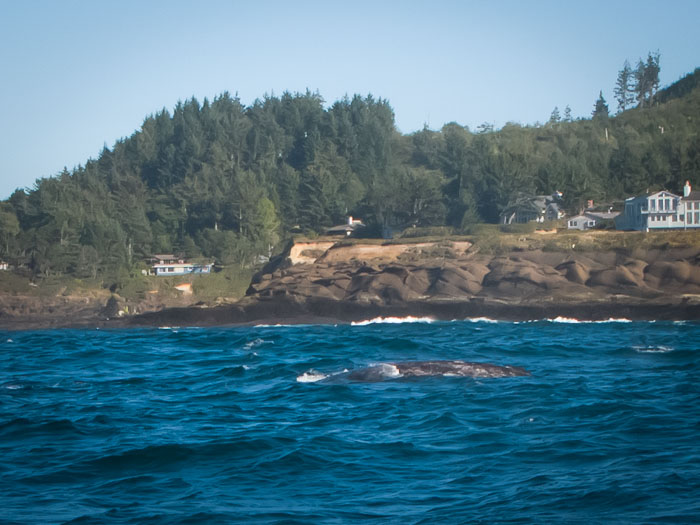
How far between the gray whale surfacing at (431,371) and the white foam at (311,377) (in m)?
1.06

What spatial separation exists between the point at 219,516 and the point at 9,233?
3935 inches

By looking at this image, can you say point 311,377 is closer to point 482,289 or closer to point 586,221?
point 482,289

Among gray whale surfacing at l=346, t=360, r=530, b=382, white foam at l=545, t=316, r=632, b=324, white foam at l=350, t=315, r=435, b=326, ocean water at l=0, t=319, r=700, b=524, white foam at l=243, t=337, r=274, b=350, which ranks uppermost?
gray whale surfacing at l=346, t=360, r=530, b=382

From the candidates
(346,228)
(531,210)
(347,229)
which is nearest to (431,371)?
(531,210)

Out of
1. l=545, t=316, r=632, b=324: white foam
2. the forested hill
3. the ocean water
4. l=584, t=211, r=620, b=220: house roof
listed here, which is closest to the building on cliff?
l=584, t=211, r=620, b=220: house roof

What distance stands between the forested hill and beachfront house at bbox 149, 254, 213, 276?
2751 millimetres

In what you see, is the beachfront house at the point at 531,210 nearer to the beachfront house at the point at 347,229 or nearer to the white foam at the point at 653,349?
the beachfront house at the point at 347,229

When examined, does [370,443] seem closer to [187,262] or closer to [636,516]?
[636,516]

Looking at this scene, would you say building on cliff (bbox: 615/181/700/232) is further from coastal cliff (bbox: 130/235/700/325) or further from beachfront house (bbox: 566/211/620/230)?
coastal cliff (bbox: 130/235/700/325)

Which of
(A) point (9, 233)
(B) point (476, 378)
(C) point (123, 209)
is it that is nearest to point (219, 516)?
(B) point (476, 378)

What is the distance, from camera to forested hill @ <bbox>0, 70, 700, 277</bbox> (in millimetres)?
94000

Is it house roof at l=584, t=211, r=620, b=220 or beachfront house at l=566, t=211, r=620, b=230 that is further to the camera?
house roof at l=584, t=211, r=620, b=220

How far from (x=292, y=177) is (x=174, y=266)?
102 feet

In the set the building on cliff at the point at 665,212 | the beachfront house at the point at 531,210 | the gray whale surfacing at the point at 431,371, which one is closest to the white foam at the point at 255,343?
the gray whale surfacing at the point at 431,371
